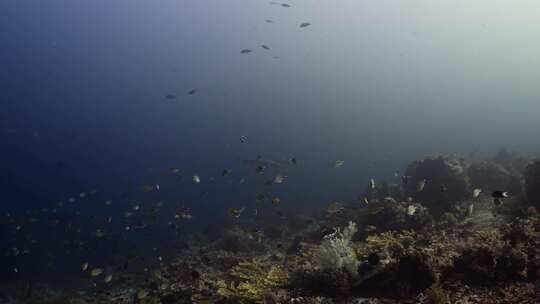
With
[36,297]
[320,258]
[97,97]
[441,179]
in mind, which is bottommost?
[97,97]

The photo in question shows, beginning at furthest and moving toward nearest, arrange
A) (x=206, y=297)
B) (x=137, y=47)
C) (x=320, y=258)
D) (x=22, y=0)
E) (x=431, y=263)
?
(x=137, y=47), (x=22, y=0), (x=206, y=297), (x=320, y=258), (x=431, y=263)

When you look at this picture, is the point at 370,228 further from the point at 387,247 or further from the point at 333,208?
the point at 387,247

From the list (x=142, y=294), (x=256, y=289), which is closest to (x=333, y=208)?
(x=256, y=289)

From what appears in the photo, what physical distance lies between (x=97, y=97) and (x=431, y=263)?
169 metres

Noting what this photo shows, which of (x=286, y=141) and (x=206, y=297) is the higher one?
(x=206, y=297)

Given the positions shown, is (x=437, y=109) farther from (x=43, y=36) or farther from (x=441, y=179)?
(x=43, y=36)

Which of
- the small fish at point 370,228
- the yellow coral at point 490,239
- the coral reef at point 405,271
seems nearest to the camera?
the coral reef at point 405,271

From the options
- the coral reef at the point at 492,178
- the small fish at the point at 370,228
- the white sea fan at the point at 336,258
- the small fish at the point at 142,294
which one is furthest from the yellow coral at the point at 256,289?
the coral reef at the point at 492,178

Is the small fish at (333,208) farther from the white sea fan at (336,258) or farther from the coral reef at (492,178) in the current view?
the coral reef at (492,178)

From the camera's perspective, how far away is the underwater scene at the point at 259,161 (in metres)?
7.92

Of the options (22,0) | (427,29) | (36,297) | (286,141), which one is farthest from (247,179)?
(427,29)

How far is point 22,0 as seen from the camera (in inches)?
5625

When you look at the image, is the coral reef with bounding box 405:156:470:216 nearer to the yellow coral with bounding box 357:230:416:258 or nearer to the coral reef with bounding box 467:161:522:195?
the coral reef with bounding box 467:161:522:195

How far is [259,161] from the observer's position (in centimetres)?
1867
